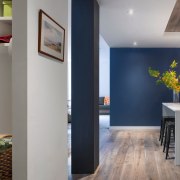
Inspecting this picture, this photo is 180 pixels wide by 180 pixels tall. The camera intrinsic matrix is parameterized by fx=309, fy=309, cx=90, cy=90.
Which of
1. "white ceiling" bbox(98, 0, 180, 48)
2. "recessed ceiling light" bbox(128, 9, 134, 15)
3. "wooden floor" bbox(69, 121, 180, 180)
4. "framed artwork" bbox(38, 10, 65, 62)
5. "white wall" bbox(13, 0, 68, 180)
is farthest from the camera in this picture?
Answer: "recessed ceiling light" bbox(128, 9, 134, 15)

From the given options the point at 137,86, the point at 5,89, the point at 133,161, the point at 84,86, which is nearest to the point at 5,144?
the point at 5,89

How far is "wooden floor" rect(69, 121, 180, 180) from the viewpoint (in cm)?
412

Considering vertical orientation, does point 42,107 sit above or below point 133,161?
above

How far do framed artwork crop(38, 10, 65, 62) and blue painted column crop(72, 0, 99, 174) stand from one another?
1511 mm

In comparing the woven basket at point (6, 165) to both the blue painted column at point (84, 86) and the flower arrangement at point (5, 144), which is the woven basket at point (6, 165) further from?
the blue painted column at point (84, 86)

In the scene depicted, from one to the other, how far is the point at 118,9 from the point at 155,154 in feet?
8.55

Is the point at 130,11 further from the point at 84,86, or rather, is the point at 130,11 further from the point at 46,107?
the point at 46,107

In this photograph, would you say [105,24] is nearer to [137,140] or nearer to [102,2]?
[102,2]

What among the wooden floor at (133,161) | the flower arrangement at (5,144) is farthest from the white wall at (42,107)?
the wooden floor at (133,161)

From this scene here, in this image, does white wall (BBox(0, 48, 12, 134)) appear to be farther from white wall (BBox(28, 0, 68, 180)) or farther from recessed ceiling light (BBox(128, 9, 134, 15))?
recessed ceiling light (BBox(128, 9, 134, 15))

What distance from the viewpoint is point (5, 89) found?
232 centimetres

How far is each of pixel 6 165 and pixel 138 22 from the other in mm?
4186

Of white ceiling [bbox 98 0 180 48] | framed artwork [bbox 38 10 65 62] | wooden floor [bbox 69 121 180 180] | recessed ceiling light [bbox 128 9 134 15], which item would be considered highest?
white ceiling [bbox 98 0 180 48]

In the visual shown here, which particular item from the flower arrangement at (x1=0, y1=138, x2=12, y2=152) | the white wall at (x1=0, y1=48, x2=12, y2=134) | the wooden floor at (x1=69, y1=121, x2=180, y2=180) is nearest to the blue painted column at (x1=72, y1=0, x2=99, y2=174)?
the wooden floor at (x1=69, y1=121, x2=180, y2=180)
